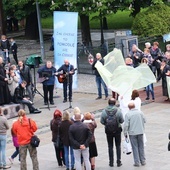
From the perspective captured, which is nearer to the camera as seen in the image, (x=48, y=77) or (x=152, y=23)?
(x=48, y=77)

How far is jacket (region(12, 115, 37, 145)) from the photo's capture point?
15406 millimetres

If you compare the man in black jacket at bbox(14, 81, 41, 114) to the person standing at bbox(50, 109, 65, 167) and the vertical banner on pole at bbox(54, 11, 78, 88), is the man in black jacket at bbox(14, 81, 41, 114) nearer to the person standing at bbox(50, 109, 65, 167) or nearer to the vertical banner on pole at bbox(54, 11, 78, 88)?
the vertical banner on pole at bbox(54, 11, 78, 88)

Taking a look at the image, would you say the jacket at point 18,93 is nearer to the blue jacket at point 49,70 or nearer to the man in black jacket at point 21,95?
the man in black jacket at point 21,95

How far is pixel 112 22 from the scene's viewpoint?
178ft

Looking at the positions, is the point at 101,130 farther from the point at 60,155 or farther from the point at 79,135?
the point at 79,135

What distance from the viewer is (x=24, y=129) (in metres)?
15.4

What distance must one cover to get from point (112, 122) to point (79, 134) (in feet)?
3.74

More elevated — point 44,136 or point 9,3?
point 9,3

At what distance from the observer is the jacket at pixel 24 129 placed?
15406mm

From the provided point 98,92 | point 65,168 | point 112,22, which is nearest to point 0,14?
point 98,92

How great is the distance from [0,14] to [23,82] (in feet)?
52.3

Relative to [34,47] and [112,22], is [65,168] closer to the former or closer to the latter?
[34,47]

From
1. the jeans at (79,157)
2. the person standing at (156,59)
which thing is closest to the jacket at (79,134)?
the jeans at (79,157)

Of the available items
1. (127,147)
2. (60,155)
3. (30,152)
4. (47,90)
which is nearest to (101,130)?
(127,147)
